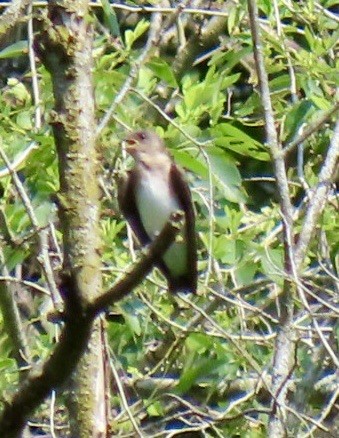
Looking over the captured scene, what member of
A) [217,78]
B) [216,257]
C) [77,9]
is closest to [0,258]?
[216,257]

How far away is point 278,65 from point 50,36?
1.96 metres

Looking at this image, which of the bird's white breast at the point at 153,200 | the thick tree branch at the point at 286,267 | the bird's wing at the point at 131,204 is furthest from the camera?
the bird's wing at the point at 131,204

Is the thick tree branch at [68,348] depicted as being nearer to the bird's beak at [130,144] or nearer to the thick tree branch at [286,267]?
the thick tree branch at [286,267]

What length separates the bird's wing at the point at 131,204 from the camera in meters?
3.92

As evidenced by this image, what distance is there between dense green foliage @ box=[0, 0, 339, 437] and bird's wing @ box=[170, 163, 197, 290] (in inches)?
2.0

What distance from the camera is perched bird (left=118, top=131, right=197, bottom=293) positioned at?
3629mm

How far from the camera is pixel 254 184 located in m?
5.56

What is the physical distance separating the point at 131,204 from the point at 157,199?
0.65ft

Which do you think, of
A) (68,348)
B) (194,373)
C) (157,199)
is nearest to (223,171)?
(157,199)

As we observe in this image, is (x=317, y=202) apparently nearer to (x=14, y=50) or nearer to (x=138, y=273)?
(x=14, y=50)

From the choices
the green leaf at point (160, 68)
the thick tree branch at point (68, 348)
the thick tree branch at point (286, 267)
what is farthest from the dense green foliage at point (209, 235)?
the thick tree branch at point (68, 348)

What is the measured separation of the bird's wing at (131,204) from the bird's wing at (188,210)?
0.16 m

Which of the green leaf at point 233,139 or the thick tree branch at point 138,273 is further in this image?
the green leaf at point 233,139

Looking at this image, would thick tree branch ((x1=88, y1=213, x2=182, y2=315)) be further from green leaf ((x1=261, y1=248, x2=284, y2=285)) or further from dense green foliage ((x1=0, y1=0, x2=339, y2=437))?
green leaf ((x1=261, y1=248, x2=284, y2=285))
